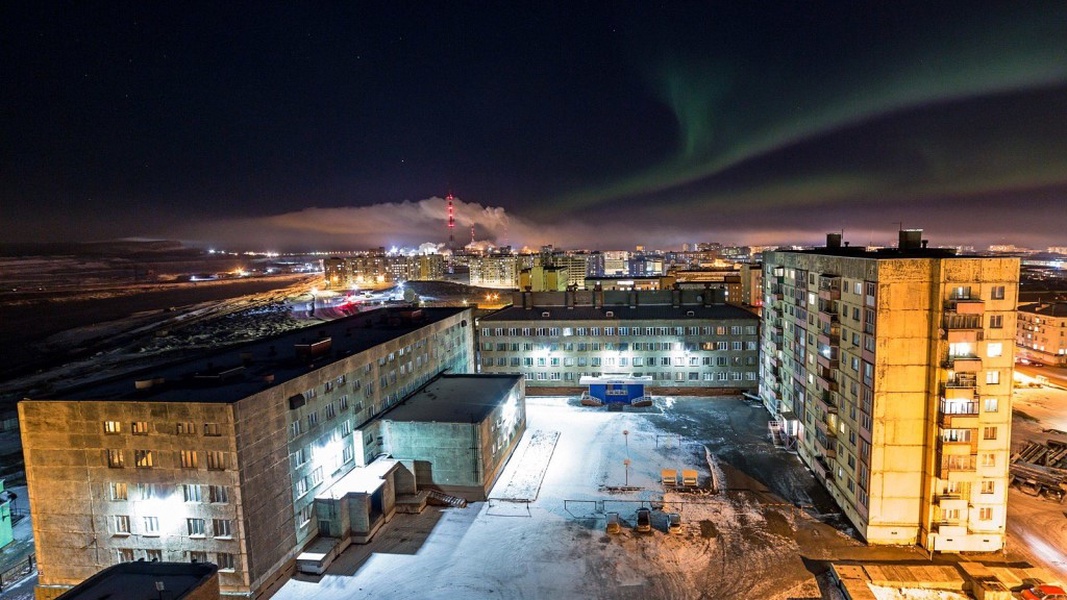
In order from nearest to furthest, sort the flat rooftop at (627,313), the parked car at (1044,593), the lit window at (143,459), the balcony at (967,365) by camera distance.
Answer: the parked car at (1044,593) → the lit window at (143,459) → the balcony at (967,365) → the flat rooftop at (627,313)

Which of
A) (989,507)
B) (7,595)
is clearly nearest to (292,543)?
(7,595)

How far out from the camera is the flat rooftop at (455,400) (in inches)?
1737

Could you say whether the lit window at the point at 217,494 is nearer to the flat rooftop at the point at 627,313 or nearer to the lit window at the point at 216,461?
the lit window at the point at 216,461

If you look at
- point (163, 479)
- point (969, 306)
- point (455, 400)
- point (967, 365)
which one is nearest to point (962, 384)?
point (967, 365)

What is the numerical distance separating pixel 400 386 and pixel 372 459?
925cm

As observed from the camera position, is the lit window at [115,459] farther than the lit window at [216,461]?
Yes

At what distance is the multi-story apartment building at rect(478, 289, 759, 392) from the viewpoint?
67.4 meters

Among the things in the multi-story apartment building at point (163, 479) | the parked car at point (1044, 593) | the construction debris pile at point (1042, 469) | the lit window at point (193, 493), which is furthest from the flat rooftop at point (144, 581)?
the construction debris pile at point (1042, 469)

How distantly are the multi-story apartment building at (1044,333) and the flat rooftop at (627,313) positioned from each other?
5579 cm

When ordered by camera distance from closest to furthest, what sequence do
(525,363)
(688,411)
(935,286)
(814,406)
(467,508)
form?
(935,286)
(467,508)
(814,406)
(688,411)
(525,363)

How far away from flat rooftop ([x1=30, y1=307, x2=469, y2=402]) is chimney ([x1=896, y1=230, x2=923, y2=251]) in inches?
1792

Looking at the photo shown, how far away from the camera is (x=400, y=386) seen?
50.6m

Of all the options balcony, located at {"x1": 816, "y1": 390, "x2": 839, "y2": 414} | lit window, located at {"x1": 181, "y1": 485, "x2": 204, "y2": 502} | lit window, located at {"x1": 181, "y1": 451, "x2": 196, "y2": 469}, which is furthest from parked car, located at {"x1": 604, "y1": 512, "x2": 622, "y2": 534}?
lit window, located at {"x1": 181, "y1": 451, "x2": 196, "y2": 469}

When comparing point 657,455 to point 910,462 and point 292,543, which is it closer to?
point 910,462
